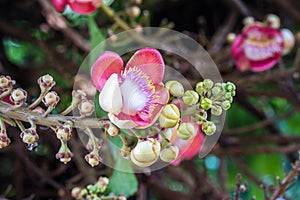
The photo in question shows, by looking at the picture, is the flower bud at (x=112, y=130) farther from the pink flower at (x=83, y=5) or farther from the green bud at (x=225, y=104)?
the pink flower at (x=83, y=5)

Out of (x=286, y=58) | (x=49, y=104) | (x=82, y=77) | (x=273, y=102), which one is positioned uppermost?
(x=49, y=104)

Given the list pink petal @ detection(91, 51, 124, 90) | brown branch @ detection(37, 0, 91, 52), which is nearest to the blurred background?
brown branch @ detection(37, 0, 91, 52)

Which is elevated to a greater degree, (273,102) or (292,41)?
(292,41)

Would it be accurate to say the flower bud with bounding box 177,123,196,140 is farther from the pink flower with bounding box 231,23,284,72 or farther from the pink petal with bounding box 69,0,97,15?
the pink flower with bounding box 231,23,284,72

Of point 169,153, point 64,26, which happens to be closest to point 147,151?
point 169,153

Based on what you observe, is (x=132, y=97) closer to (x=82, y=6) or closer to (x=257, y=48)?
(x=82, y=6)

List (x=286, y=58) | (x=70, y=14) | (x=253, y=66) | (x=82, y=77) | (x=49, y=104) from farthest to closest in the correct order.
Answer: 1. (x=286, y=58)
2. (x=70, y=14)
3. (x=253, y=66)
4. (x=82, y=77)
5. (x=49, y=104)

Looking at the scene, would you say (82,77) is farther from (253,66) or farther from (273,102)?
(273,102)

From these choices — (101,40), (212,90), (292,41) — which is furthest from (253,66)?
(212,90)
